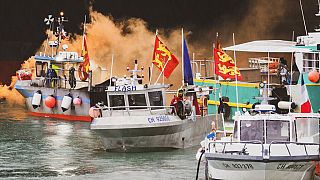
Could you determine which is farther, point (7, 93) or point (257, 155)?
point (7, 93)

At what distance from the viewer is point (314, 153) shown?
2094 cm

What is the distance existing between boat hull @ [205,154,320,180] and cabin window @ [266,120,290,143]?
1.10 meters

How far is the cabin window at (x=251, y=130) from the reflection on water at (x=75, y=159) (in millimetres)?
3050

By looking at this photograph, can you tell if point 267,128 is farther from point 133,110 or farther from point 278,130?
point 133,110

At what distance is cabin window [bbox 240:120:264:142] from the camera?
21656mm

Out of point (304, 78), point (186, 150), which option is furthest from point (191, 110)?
point (304, 78)

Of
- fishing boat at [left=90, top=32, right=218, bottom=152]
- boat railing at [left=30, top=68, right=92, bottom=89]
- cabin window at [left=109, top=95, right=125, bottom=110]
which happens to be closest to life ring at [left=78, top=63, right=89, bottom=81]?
boat railing at [left=30, top=68, right=92, bottom=89]

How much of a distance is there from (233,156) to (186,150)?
31.5 ft

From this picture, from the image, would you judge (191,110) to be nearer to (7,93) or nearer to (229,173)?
(229,173)

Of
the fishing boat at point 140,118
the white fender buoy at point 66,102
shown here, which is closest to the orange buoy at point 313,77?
the fishing boat at point 140,118

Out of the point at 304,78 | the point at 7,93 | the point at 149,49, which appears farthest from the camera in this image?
the point at 7,93

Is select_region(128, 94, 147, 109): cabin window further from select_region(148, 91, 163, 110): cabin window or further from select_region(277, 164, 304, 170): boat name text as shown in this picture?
select_region(277, 164, 304, 170): boat name text

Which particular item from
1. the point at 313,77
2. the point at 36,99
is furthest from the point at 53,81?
the point at 313,77

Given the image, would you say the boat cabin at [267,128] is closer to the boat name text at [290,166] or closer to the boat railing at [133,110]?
the boat name text at [290,166]
